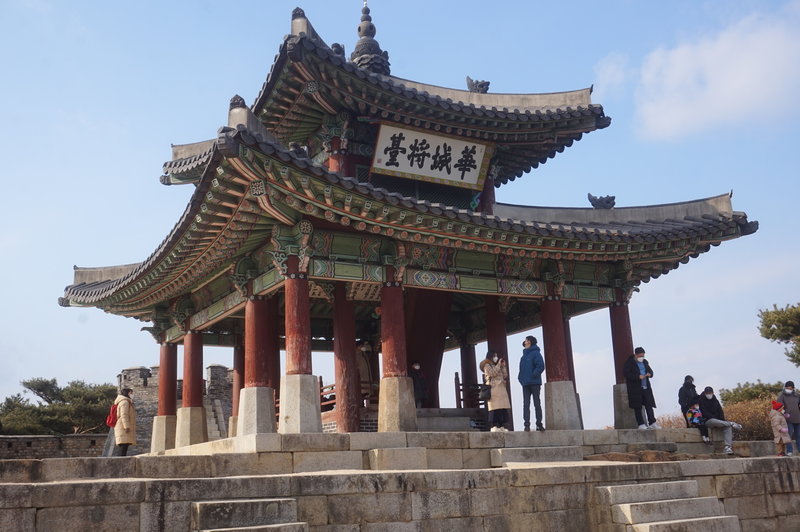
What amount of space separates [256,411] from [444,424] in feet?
14.9

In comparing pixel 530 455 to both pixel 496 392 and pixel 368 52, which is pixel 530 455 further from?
pixel 368 52

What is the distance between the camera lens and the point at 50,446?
26.7 meters

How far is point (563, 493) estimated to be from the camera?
10.5m

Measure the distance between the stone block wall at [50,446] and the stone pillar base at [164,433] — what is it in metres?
7.69

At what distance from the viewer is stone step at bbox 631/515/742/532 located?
982 cm

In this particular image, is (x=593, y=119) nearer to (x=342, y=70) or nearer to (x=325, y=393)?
(x=342, y=70)

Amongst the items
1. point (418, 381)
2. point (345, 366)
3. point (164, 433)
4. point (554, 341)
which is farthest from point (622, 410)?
point (164, 433)

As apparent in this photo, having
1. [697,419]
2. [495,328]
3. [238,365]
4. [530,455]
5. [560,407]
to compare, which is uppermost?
[495,328]

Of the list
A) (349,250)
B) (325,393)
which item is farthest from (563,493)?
(325,393)

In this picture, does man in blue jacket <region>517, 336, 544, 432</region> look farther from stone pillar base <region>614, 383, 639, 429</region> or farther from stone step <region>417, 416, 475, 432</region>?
stone pillar base <region>614, 383, 639, 429</region>

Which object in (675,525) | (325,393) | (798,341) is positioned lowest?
(675,525)

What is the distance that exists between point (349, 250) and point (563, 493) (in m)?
6.51

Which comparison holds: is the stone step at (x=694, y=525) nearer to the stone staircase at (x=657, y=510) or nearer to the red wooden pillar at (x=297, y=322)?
the stone staircase at (x=657, y=510)

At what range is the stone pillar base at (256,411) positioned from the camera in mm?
13844
